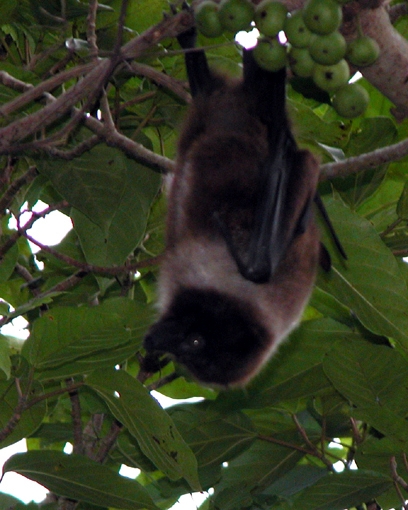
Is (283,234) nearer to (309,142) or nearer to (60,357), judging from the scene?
(309,142)

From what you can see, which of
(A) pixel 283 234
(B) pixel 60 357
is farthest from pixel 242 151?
(B) pixel 60 357

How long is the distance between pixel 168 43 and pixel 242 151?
0.74m

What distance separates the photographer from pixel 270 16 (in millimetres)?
2059

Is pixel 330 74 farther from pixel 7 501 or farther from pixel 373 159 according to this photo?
pixel 7 501

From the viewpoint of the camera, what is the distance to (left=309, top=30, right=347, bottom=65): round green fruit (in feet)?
6.67

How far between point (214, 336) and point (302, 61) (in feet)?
3.58

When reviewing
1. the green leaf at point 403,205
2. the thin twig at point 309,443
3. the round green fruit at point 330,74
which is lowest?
the thin twig at point 309,443

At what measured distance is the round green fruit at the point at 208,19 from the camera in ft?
6.96

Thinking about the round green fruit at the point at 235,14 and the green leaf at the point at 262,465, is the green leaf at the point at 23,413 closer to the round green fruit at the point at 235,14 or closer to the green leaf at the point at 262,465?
the green leaf at the point at 262,465

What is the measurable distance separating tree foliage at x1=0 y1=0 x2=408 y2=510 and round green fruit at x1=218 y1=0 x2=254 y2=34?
163 mm

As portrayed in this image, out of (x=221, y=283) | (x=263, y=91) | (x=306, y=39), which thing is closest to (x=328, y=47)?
(x=306, y=39)

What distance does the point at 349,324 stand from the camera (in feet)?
10.6

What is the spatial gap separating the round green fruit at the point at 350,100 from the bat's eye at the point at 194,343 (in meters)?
0.98

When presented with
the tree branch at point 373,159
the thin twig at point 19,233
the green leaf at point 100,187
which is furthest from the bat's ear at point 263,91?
the thin twig at point 19,233
